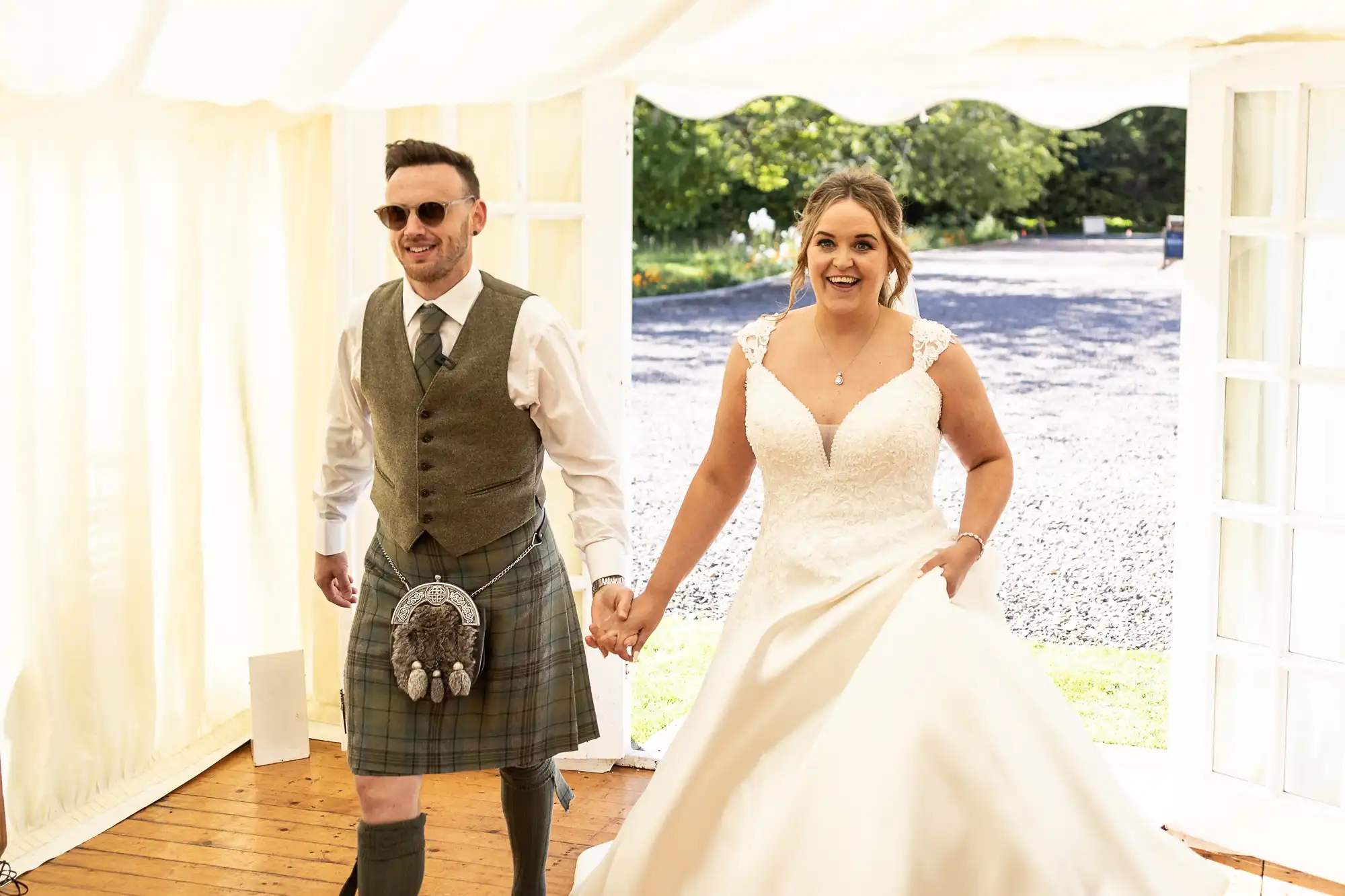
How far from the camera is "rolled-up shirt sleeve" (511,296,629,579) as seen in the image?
2742 millimetres

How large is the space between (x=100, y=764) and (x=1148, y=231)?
1511 centimetres

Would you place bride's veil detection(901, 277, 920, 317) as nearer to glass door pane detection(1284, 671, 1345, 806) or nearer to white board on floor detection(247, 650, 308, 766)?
glass door pane detection(1284, 671, 1345, 806)

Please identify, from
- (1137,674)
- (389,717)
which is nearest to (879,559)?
(389,717)

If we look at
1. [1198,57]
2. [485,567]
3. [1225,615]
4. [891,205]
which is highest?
[1198,57]

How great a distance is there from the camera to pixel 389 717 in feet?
9.10

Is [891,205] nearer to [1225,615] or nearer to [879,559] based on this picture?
[879,559]

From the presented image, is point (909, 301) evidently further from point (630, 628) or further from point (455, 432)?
point (455, 432)

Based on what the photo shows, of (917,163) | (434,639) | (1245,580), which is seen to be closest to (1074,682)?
(1245,580)

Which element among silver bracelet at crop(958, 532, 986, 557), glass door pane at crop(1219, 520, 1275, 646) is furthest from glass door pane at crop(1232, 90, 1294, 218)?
silver bracelet at crop(958, 532, 986, 557)

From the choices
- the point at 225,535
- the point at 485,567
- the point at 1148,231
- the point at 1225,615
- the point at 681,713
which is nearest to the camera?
the point at 485,567

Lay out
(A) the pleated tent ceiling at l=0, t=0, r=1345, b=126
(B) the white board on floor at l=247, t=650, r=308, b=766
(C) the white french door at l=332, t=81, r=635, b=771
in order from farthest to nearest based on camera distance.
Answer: (B) the white board on floor at l=247, t=650, r=308, b=766 < (C) the white french door at l=332, t=81, r=635, b=771 < (A) the pleated tent ceiling at l=0, t=0, r=1345, b=126

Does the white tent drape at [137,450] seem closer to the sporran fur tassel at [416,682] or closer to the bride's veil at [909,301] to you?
the sporran fur tassel at [416,682]

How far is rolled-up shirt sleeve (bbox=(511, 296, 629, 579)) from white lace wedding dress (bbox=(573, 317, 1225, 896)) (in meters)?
0.30

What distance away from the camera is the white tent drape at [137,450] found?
351 cm
